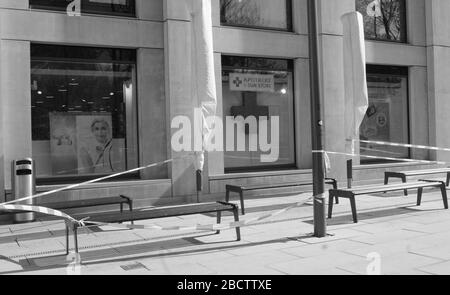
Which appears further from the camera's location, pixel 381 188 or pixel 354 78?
pixel 354 78

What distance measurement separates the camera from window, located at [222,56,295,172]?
504 inches

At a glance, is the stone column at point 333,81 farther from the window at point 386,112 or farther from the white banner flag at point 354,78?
the white banner flag at point 354,78

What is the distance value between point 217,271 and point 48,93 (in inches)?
260

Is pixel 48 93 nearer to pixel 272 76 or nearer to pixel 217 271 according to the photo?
pixel 272 76

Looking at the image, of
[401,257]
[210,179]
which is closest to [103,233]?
[210,179]

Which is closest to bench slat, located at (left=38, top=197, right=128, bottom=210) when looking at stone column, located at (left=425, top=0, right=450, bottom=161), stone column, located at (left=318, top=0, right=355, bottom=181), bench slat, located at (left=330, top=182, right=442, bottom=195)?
bench slat, located at (left=330, top=182, right=442, bottom=195)

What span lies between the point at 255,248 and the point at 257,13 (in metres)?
7.76

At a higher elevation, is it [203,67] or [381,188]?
Answer: [203,67]

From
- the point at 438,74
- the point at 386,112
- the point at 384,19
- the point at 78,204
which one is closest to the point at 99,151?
the point at 78,204

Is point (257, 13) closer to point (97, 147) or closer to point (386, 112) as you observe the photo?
point (386, 112)

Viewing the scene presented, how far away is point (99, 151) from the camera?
11.3 m

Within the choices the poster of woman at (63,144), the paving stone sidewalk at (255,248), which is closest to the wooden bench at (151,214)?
the paving stone sidewalk at (255,248)

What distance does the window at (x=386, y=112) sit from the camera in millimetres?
14992

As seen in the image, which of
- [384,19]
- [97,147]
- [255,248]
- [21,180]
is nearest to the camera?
[255,248]
